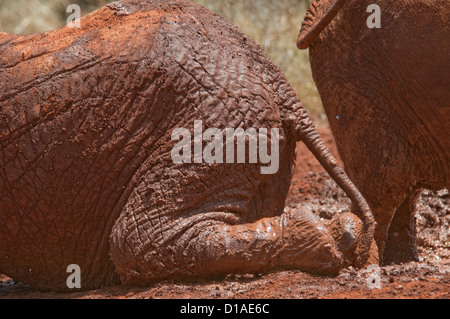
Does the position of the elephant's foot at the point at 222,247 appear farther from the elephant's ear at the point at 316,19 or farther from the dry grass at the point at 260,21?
the dry grass at the point at 260,21

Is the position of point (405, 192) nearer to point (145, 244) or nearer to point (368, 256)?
point (368, 256)

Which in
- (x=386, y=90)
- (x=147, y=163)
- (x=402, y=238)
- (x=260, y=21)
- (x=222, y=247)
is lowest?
(x=222, y=247)

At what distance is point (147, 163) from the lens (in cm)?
430

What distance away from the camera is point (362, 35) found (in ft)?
17.6

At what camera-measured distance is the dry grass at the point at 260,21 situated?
10.9 m

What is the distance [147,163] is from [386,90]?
70.8 inches

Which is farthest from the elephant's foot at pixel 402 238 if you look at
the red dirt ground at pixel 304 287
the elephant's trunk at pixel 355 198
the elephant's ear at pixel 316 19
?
the elephant's trunk at pixel 355 198

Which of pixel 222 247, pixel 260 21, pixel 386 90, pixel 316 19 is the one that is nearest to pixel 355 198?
pixel 222 247

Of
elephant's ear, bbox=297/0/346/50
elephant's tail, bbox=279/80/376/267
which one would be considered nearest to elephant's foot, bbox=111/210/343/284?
elephant's tail, bbox=279/80/376/267

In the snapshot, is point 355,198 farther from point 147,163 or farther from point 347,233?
point 147,163

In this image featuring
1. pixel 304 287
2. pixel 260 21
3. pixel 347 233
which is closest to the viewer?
pixel 304 287

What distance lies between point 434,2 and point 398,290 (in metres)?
1.93

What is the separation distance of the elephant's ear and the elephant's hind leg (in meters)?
1.25
